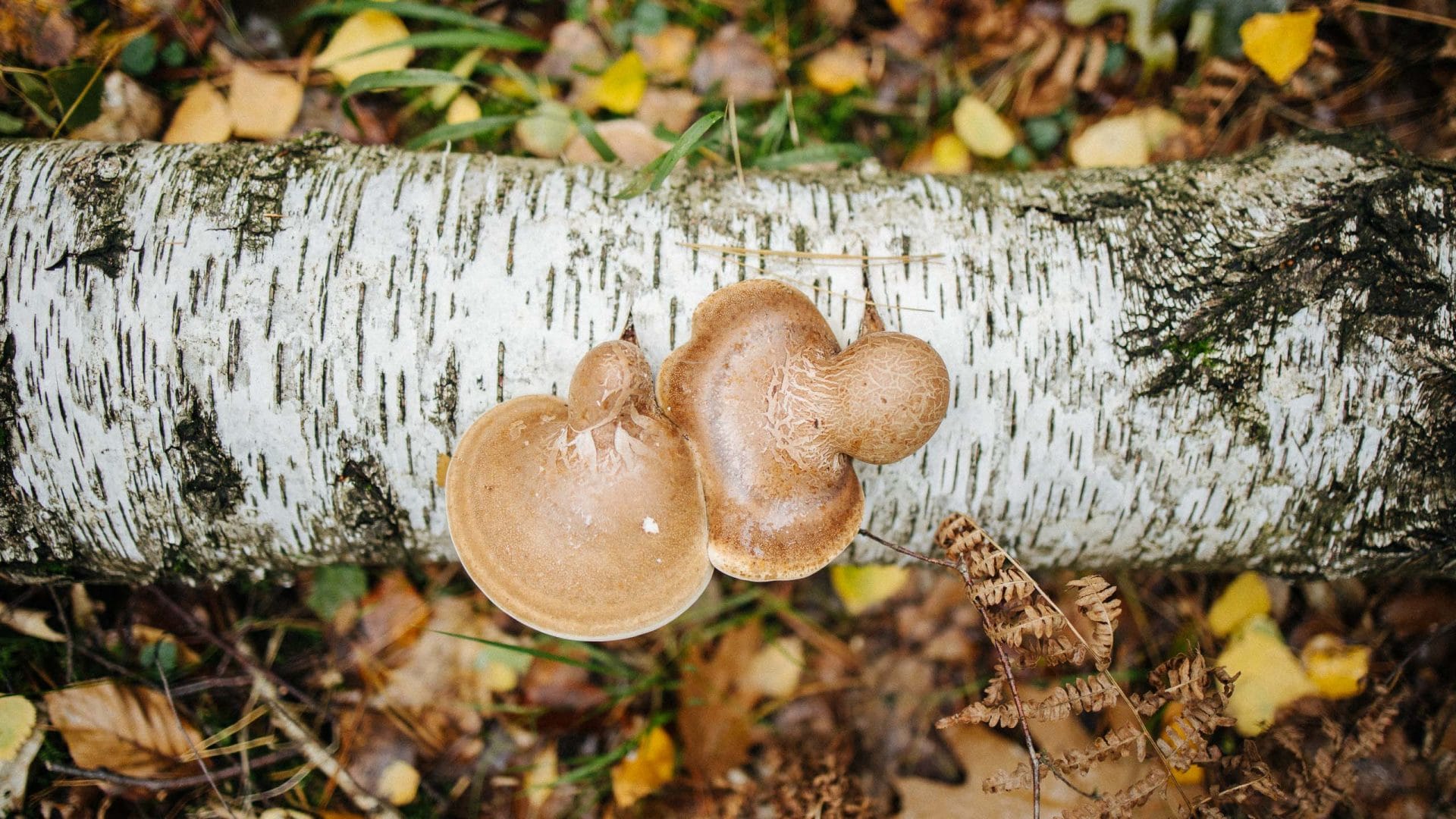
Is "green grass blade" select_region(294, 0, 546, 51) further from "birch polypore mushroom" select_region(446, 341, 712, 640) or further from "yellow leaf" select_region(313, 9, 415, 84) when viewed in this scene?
"birch polypore mushroom" select_region(446, 341, 712, 640)

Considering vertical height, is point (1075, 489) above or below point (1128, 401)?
below

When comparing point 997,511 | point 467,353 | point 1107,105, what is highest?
point 1107,105

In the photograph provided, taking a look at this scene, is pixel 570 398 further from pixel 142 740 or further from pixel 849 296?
pixel 142 740

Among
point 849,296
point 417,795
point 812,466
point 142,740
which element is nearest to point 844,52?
point 849,296

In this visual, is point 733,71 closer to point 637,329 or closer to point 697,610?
point 637,329

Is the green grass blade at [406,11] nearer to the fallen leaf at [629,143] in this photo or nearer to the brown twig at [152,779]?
the fallen leaf at [629,143]

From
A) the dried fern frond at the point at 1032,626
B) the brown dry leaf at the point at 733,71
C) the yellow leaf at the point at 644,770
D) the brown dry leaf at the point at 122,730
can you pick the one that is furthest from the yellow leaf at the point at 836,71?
the brown dry leaf at the point at 122,730
